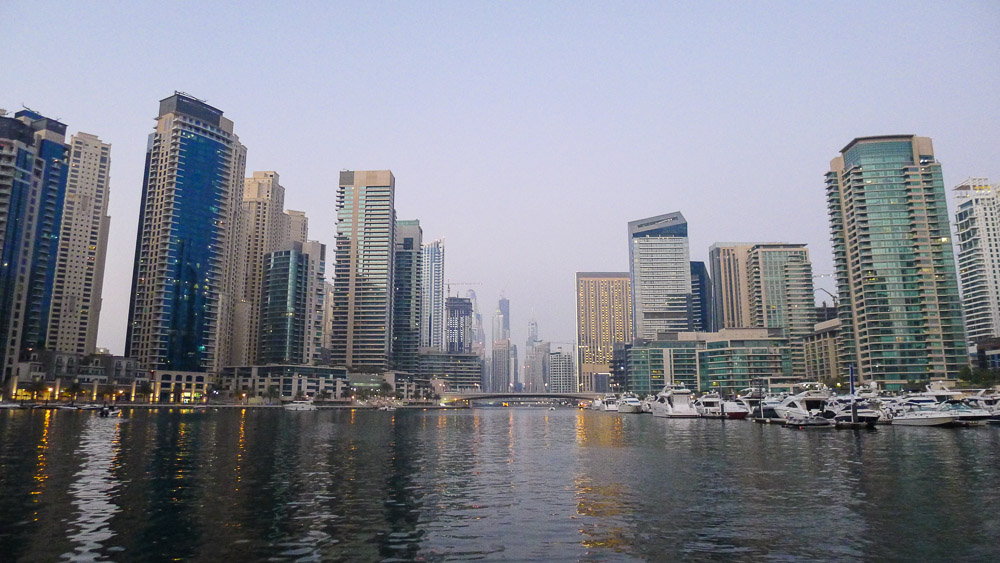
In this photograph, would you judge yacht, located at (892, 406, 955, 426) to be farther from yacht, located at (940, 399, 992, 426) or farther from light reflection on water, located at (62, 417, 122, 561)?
light reflection on water, located at (62, 417, 122, 561)

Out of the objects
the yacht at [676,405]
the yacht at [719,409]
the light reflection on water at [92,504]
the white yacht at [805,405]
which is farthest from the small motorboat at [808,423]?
the light reflection on water at [92,504]

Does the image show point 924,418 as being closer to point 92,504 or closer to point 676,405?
point 676,405

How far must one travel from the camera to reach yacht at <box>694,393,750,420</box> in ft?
506

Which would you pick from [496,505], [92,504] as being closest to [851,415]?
[496,505]

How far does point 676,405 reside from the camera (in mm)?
173375

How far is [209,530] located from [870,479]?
42.4 metres

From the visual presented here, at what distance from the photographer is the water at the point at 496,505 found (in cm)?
2647

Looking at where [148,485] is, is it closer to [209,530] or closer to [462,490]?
[209,530]

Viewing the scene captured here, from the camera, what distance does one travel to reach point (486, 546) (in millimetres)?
27312

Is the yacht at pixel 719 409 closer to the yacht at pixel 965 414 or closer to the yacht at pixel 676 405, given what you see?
the yacht at pixel 676 405

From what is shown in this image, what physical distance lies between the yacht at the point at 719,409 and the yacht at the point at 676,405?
6.75 ft

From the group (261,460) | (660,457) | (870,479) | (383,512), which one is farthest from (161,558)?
(660,457)

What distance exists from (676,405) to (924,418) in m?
65.2

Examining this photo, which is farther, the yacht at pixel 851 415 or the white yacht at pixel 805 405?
the white yacht at pixel 805 405
